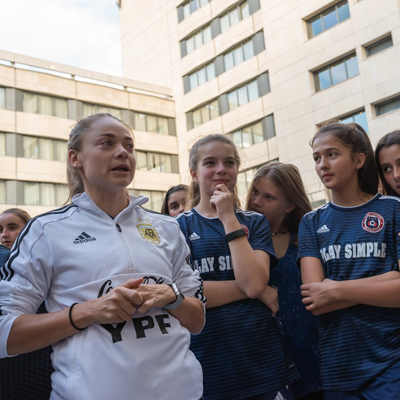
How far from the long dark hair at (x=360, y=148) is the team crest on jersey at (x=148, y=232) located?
1414 millimetres

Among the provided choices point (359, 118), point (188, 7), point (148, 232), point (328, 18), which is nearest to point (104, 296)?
point (148, 232)

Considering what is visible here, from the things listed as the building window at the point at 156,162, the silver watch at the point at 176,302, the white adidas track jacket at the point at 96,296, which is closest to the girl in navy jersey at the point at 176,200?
the white adidas track jacket at the point at 96,296

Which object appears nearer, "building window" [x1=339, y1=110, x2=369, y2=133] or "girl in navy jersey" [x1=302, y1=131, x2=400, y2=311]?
"girl in navy jersey" [x1=302, y1=131, x2=400, y2=311]

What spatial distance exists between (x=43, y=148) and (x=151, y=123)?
8.04 meters

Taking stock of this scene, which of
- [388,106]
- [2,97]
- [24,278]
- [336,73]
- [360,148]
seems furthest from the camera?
[2,97]

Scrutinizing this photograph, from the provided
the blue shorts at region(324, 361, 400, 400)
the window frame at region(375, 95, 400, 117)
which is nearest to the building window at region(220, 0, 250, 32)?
the window frame at region(375, 95, 400, 117)

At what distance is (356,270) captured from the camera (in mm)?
2717

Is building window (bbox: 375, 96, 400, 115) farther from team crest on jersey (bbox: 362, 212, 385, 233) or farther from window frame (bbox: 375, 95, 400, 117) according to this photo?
team crest on jersey (bbox: 362, 212, 385, 233)

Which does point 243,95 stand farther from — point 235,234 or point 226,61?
point 235,234

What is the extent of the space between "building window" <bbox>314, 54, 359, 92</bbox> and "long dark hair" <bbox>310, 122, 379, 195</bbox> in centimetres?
2113

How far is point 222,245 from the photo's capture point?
9.78 feet

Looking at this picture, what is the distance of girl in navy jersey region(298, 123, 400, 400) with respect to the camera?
2520 millimetres

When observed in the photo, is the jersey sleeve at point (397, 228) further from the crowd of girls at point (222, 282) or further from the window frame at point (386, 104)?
the window frame at point (386, 104)

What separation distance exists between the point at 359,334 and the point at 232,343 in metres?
0.69
